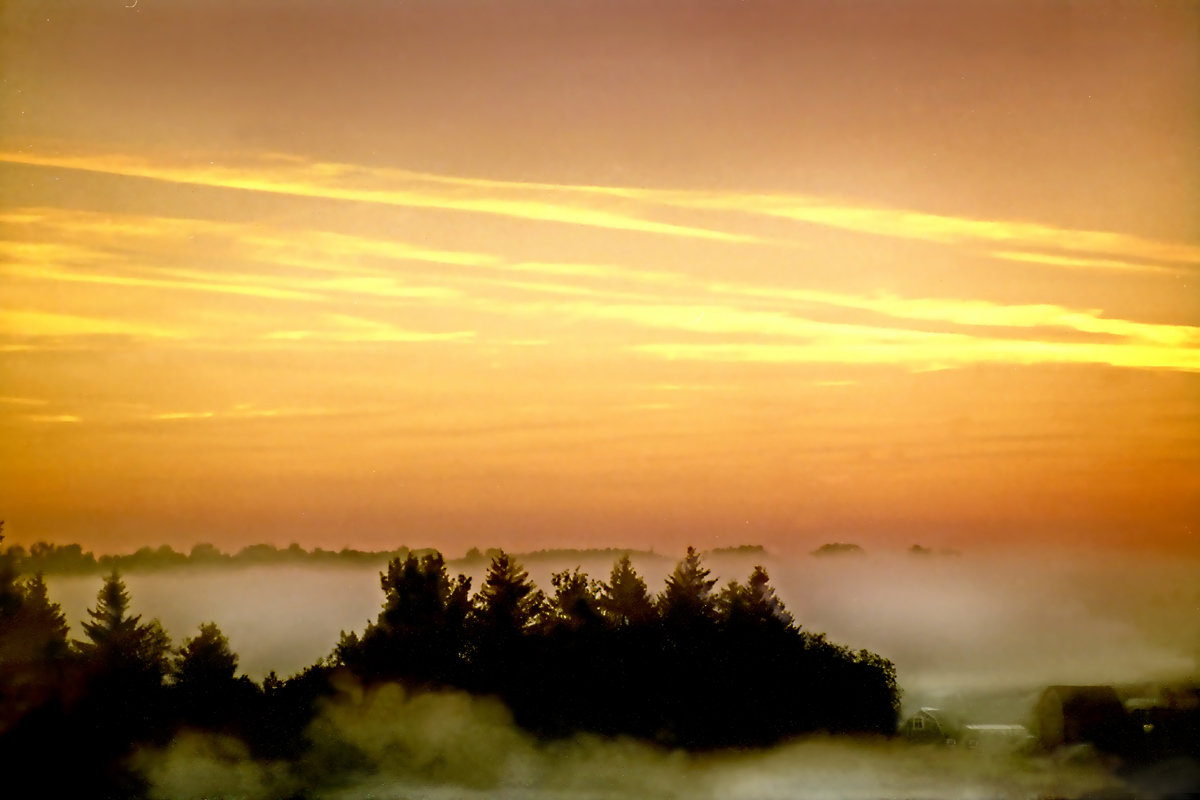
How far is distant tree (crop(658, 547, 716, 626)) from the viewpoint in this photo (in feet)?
110

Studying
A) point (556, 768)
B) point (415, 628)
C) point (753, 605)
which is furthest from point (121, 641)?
point (753, 605)

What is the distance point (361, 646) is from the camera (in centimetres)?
3325

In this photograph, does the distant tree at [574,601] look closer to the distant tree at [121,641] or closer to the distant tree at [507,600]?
the distant tree at [507,600]

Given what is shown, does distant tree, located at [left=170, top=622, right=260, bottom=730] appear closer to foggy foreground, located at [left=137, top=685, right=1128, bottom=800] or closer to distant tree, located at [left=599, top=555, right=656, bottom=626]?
foggy foreground, located at [left=137, top=685, right=1128, bottom=800]

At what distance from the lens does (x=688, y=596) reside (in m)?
34.0

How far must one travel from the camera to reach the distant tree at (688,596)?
33625 mm

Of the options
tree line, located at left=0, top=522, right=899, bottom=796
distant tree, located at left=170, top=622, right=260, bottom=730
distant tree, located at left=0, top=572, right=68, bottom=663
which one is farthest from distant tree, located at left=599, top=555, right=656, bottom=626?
distant tree, located at left=0, top=572, right=68, bottom=663

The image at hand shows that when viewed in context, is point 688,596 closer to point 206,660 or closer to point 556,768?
point 556,768

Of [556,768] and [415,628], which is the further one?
[415,628]

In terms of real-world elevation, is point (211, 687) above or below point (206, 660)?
below

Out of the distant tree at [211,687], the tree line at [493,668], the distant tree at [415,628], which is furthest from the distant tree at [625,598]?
the distant tree at [211,687]

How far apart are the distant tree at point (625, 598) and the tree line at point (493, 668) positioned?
0.03 meters

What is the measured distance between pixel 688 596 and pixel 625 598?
137cm

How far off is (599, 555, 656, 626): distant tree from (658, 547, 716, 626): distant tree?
38cm
